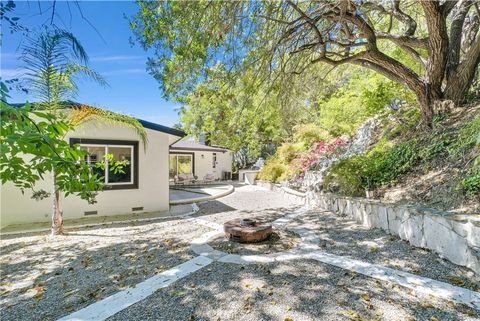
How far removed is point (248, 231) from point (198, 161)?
17.6 m

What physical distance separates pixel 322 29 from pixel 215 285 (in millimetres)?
7713

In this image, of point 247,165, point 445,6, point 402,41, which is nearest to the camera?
point 445,6

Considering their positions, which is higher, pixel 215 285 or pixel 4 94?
pixel 4 94

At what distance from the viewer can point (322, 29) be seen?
7734 millimetres

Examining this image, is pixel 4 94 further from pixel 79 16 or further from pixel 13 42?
pixel 13 42

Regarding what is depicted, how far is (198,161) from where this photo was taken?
22.2 meters

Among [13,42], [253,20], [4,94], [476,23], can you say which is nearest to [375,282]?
[4,94]

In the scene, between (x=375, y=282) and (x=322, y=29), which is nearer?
(x=375, y=282)

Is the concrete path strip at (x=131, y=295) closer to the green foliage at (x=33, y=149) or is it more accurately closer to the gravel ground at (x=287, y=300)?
the gravel ground at (x=287, y=300)

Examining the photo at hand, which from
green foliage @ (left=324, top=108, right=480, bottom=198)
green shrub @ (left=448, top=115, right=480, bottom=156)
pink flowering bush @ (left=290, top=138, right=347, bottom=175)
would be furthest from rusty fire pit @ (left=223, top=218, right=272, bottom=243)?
pink flowering bush @ (left=290, top=138, right=347, bottom=175)

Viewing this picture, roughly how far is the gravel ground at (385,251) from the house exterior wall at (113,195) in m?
5.32

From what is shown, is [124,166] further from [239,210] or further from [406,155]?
[406,155]

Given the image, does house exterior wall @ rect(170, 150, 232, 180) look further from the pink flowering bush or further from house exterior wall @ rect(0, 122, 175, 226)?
house exterior wall @ rect(0, 122, 175, 226)

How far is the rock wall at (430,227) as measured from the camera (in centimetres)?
347
